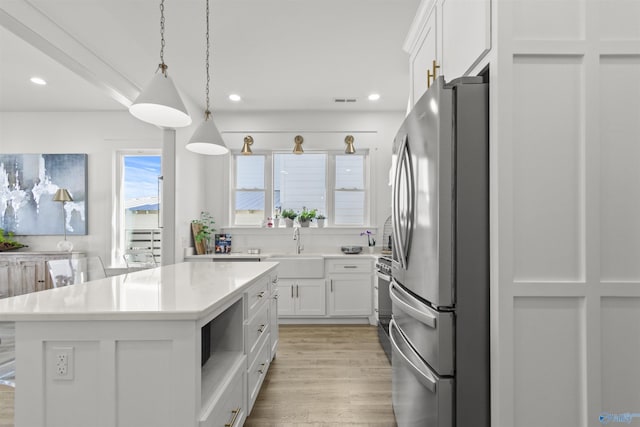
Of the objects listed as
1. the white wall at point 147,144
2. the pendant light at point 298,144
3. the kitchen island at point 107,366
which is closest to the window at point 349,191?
the white wall at point 147,144

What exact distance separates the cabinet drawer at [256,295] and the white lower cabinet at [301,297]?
1604 mm

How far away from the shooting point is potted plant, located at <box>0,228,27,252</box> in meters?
4.52

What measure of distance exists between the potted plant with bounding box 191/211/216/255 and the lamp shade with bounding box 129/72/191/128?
9.05 ft

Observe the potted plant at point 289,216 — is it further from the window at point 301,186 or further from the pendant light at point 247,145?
the pendant light at point 247,145

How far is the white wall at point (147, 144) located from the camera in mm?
4789

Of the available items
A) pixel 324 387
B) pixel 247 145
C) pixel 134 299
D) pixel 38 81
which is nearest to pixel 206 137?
pixel 134 299

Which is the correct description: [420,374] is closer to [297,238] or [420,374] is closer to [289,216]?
[297,238]

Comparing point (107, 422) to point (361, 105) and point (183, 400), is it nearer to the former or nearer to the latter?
point (183, 400)

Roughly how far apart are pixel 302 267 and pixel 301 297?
0.37 metres

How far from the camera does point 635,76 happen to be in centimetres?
125

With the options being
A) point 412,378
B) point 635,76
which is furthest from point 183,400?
point 635,76

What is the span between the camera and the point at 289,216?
4.85 metres

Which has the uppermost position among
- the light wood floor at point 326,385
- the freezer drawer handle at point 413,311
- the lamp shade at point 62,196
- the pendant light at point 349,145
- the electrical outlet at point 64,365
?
the pendant light at point 349,145

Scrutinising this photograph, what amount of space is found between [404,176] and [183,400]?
4.30 ft
